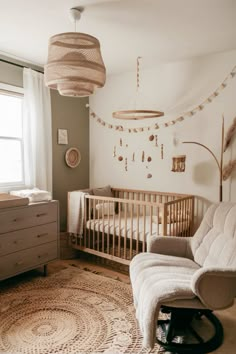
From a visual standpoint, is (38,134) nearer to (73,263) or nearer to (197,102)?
(73,263)

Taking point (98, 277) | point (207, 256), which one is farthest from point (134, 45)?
point (98, 277)

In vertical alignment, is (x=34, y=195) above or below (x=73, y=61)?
below

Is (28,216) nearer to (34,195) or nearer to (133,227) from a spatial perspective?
(34,195)

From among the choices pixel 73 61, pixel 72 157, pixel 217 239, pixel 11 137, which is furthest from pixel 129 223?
pixel 73 61

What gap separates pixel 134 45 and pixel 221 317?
2703 mm

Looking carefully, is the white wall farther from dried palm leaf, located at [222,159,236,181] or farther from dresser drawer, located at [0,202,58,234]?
dresser drawer, located at [0,202,58,234]

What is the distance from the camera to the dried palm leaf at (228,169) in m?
3.21

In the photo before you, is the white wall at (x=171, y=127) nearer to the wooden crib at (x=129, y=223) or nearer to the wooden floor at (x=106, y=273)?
the wooden crib at (x=129, y=223)

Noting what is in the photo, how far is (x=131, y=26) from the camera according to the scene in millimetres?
2566

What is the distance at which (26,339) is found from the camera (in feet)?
6.73

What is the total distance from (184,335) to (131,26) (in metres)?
2.55

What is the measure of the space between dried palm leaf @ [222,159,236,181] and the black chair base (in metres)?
1.58

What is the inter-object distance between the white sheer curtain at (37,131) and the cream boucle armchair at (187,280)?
1817 millimetres

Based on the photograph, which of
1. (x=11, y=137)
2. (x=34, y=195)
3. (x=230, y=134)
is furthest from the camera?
(x=11, y=137)
